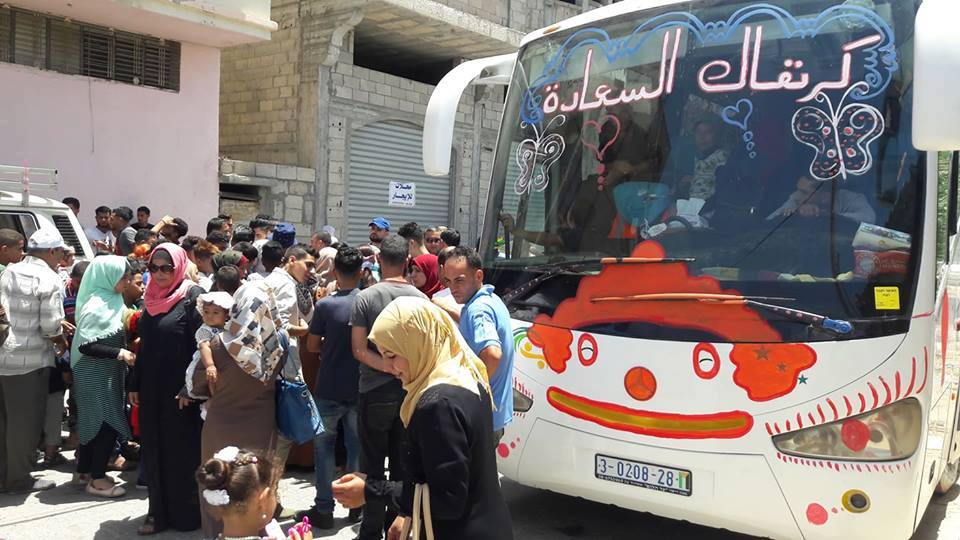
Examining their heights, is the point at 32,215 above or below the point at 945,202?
below

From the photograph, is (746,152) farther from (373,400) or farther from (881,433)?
(373,400)

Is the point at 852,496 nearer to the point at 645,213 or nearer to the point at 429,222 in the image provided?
the point at 645,213

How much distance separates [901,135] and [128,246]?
635cm

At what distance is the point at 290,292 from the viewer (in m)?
5.49

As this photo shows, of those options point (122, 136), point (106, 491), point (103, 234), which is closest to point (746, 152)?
point (106, 491)

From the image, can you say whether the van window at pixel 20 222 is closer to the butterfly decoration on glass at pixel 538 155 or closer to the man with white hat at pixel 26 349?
the man with white hat at pixel 26 349

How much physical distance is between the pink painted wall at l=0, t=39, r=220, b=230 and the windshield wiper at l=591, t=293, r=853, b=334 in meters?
9.77

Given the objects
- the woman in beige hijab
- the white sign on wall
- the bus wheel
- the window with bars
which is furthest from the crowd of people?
the white sign on wall

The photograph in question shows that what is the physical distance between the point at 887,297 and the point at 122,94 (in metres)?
11.1

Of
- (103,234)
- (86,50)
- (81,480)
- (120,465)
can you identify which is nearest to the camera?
(81,480)

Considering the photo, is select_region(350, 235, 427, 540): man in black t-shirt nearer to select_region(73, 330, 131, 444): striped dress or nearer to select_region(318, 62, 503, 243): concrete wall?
select_region(73, 330, 131, 444): striped dress

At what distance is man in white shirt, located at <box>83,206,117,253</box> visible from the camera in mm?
9477

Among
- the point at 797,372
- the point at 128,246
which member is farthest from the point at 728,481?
the point at 128,246

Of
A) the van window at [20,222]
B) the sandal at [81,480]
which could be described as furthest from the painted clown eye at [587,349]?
the van window at [20,222]
